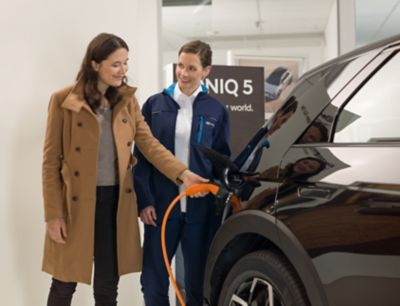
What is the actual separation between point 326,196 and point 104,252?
46.6 inches

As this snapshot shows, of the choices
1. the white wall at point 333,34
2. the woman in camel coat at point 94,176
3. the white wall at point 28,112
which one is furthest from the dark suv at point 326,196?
the white wall at point 333,34

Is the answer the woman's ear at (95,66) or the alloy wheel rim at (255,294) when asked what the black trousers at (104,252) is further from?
the alloy wheel rim at (255,294)

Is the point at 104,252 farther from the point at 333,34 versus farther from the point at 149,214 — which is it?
the point at 333,34

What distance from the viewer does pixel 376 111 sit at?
1.51 m

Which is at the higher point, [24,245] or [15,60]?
[15,60]

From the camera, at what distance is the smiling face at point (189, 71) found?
2.44 m

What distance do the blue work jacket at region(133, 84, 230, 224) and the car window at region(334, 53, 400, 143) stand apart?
0.96m

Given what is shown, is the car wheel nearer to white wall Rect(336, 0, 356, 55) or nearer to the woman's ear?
the woman's ear

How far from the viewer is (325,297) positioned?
1460 mm

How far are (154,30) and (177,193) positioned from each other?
2.04 m

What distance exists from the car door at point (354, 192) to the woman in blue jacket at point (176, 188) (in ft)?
2.59

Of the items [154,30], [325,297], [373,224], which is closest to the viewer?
[373,224]

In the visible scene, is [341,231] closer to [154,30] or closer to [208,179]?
[208,179]

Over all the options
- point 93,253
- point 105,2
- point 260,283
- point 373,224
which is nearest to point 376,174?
point 373,224
